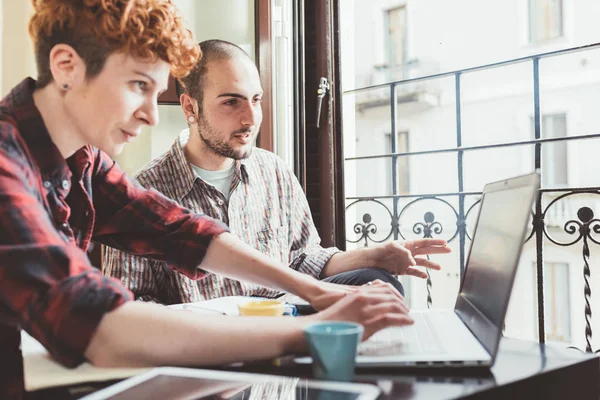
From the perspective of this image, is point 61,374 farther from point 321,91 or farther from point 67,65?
point 321,91

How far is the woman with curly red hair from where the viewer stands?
2.32ft

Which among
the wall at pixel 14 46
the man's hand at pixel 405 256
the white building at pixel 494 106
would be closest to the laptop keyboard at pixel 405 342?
the man's hand at pixel 405 256

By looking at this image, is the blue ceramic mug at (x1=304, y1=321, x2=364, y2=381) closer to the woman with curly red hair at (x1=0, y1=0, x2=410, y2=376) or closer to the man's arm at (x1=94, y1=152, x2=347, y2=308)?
the woman with curly red hair at (x1=0, y1=0, x2=410, y2=376)

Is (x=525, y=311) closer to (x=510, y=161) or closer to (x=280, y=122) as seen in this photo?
(x=510, y=161)

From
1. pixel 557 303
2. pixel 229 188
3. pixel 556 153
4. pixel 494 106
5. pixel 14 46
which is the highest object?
pixel 494 106

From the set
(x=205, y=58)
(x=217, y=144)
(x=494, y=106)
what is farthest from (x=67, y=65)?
(x=494, y=106)

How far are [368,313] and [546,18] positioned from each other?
11.2m

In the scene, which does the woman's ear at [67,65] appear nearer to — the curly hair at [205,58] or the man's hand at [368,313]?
the man's hand at [368,313]

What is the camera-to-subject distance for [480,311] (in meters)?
0.87

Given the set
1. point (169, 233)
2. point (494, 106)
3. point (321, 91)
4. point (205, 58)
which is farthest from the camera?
point (494, 106)

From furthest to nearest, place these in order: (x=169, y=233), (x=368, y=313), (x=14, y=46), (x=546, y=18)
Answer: (x=546, y=18) → (x=14, y=46) → (x=169, y=233) → (x=368, y=313)

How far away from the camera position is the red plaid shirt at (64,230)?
700 millimetres

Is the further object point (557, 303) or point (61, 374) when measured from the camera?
point (557, 303)

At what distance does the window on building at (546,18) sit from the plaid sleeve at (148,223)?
10.7 meters
